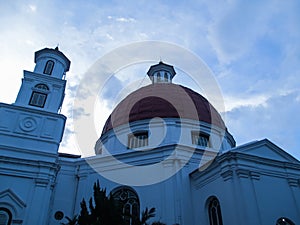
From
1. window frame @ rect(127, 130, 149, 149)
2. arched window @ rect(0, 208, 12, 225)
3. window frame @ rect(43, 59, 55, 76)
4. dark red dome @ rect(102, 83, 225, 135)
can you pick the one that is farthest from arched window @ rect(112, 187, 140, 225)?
window frame @ rect(43, 59, 55, 76)

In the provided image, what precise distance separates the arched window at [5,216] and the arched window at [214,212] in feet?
31.8

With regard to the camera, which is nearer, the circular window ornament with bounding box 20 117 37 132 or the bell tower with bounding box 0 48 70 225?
the bell tower with bounding box 0 48 70 225

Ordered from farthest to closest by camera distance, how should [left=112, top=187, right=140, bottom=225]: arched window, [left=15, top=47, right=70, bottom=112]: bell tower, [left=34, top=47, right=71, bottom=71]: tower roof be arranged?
[left=34, top=47, right=71, bottom=71]: tower roof < [left=15, top=47, right=70, bottom=112]: bell tower < [left=112, top=187, right=140, bottom=225]: arched window

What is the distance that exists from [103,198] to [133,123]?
10.2 metres

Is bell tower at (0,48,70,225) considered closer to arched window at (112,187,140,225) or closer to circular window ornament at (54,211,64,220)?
circular window ornament at (54,211,64,220)

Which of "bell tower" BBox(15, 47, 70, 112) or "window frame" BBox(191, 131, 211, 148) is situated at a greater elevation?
"bell tower" BBox(15, 47, 70, 112)

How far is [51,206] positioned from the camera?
588 inches

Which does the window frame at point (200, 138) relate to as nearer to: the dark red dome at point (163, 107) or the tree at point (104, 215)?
the dark red dome at point (163, 107)

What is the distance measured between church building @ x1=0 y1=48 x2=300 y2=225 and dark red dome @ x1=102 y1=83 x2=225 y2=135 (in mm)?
82

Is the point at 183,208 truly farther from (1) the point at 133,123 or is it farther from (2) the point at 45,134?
(2) the point at 45,134

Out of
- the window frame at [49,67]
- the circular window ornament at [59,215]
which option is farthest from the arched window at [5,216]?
the window frame at [49,67]

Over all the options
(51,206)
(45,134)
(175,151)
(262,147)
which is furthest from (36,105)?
(262,147)

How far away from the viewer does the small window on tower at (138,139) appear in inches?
733

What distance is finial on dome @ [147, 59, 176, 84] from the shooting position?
98.2ft
